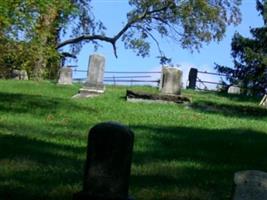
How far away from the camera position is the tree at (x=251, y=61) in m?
43.4

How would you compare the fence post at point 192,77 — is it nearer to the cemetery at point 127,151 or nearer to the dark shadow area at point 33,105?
the cemetery at point 127,151

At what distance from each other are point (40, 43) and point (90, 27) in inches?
921

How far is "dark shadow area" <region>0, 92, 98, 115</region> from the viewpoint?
59.8 ft

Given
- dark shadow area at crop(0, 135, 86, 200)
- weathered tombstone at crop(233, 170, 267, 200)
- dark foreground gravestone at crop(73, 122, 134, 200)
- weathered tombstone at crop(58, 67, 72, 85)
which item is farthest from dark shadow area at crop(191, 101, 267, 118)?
weathered tombstone at crop(233, 170, 267, 200)

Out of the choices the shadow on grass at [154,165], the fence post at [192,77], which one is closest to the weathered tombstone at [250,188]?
the shadow on grass at [154,165]

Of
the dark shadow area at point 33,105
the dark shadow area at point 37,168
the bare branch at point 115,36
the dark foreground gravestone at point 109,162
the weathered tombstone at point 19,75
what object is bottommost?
the dark shadow area at point 37,168

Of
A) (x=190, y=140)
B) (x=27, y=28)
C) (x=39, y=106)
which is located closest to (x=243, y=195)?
(x=190, y=140)

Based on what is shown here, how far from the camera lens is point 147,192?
866 cm

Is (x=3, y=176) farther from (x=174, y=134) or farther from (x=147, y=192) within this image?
(x=174, y=134)

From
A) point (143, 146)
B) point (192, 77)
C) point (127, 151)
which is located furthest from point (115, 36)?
point (127, 151)

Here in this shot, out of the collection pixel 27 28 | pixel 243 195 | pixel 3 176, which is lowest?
pixel 3 176

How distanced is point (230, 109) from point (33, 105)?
6.86 metres

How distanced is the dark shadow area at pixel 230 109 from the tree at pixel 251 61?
17.6 meters

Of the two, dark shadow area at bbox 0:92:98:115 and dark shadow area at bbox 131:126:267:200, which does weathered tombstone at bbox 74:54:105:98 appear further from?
dark shadow area at bbox 131:126:267:200
